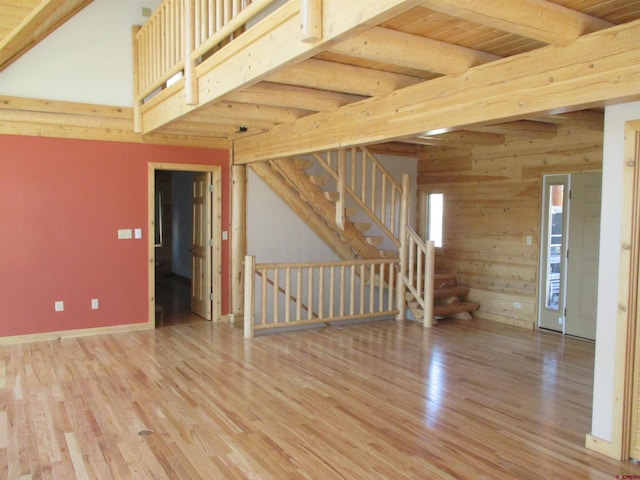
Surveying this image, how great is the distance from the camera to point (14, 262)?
5707mm

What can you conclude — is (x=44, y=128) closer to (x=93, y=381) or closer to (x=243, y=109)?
(x=243, y=109)

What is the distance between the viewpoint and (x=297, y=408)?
12.7 feet

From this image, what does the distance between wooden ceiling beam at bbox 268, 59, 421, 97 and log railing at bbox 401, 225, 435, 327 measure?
3.19 metres

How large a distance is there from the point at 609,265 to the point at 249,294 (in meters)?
3.87

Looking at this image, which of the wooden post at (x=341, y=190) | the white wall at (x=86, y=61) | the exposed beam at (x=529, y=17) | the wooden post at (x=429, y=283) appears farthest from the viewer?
the wooden post at (x=429, y=283)

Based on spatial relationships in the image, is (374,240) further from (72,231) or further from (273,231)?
(72,231)

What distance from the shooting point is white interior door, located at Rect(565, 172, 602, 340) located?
20.0ft

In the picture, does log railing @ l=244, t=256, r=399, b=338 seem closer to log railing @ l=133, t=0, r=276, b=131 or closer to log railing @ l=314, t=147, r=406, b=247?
log railing @ l=314, t=147, r=406, b=247

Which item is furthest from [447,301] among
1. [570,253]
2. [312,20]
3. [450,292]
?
[312,20]

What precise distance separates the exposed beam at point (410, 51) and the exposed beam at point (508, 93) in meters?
0.12

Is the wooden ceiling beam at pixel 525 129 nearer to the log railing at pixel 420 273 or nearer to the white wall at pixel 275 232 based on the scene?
the log railing at pixel 420 273

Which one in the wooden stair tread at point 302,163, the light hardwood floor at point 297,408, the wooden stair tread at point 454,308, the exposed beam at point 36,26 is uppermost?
the exposed beam at point 36,26

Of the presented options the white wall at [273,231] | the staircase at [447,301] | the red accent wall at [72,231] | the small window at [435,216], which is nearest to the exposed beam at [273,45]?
the red accent wall at [72,231]

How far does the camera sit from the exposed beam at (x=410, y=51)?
2.89 meters
